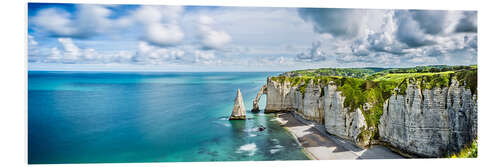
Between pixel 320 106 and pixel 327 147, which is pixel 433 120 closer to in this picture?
pixel 327 147

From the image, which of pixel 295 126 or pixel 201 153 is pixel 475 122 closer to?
pixel 295 126

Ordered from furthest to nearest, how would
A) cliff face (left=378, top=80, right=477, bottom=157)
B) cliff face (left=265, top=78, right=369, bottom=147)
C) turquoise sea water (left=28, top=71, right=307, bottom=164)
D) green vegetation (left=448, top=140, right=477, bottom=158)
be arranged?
cliff face (left=265, top=78, right=369, bottom=147) → turquoise sea water (left=28, top=71, right=307, bottom=164) → cliff face (left=378, top=80, right=477, bottom=157) → green vegetation (left=448, top=140, right=477, bottom=158)

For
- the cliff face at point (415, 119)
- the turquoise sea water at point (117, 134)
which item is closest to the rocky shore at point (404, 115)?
the cliff face at point (415, 119)

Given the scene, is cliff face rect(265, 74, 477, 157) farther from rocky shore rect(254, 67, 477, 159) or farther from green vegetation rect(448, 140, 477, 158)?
green vegetation rect(448, 140, 477, 158)

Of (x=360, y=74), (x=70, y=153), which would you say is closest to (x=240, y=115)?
(x=360, y=74)

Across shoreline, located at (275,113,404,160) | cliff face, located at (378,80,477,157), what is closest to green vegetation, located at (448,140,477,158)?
cliff face, located at (378,80,477,157)

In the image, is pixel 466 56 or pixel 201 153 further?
pixel 201 153
